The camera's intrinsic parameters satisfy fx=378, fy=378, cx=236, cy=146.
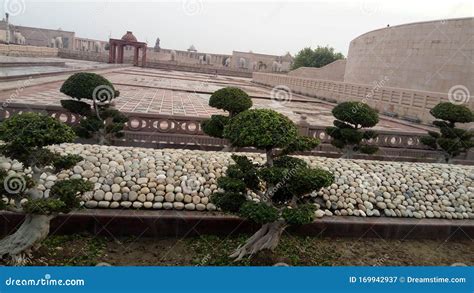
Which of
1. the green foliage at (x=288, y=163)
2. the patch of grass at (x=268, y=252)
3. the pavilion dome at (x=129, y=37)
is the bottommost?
the patch of grass at (x=268, y=252)

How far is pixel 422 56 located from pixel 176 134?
18.6 m

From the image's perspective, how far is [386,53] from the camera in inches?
1005

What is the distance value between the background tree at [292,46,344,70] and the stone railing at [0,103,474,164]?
4228 centimetres

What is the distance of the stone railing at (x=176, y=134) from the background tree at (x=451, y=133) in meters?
0.81

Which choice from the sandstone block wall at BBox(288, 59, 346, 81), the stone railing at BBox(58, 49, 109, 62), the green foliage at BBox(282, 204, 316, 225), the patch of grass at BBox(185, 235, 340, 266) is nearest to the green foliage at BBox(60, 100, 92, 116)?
the patch of grass at BBox(185, 235, 340, 266)

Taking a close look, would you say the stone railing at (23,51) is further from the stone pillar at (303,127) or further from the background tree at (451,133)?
the background tree at (451,133)

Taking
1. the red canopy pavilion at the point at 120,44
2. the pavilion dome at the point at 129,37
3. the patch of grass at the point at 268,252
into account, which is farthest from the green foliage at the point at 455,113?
the pavilion dome at the point at 129,37

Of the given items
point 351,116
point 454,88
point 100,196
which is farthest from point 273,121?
point 454,88

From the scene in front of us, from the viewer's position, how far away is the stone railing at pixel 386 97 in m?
15.7

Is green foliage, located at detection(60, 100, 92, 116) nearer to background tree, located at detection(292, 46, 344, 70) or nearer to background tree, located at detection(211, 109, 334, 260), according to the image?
background tree, located at detection(211, 109, 334, 260)

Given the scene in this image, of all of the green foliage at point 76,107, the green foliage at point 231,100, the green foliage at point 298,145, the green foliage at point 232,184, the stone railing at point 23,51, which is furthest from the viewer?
the stone railing at point 23,51

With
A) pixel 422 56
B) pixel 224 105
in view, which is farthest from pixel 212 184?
pixel 422 56

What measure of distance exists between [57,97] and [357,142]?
10200 mm

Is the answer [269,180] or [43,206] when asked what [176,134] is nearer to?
[269,180]
